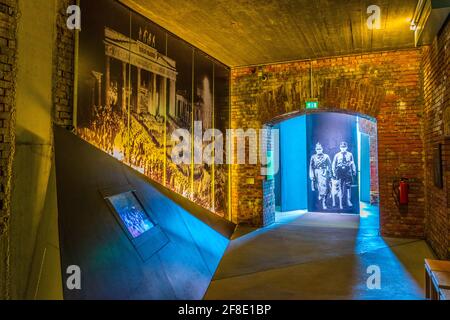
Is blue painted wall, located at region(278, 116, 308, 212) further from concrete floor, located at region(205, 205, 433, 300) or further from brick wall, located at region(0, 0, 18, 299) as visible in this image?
brick wall, located at region(0, 0, 18, 299)

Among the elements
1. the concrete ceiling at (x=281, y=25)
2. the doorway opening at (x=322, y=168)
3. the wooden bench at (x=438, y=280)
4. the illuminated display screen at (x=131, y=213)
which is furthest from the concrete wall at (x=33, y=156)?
the doorway opening at (x=322, y=168)

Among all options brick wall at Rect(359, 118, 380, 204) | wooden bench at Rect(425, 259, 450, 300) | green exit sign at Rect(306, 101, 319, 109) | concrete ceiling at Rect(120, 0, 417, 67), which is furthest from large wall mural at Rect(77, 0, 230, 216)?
brick wall at Rect(359, 118, 380, 204)

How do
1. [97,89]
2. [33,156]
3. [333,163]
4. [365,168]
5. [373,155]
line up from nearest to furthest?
[33,156]
[97,89]
[333,163]
[373,155]
[365,168]

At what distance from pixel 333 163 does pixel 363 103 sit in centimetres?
293

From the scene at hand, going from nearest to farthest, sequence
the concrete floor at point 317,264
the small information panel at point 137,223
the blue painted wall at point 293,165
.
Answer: the small information panel at point 137,223, the concrete floor at point 317,264, the blue painted wall at point 293,165

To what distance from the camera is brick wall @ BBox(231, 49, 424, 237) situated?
6137 millimetres

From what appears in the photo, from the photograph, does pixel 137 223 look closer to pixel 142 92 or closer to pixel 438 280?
pixel 142 92

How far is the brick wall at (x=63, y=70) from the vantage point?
125 inches

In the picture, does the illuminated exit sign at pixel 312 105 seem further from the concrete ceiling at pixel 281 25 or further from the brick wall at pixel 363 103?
the concrete ceiling at pixel 281 25

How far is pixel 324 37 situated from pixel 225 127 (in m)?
2.75

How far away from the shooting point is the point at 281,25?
498cm

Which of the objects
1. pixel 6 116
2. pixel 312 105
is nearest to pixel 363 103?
pixel 312 105

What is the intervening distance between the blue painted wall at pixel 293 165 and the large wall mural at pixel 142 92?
148 inches
